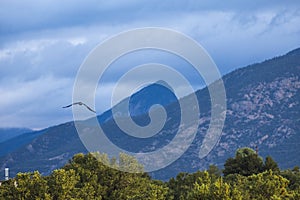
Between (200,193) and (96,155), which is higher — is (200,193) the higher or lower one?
the lower one

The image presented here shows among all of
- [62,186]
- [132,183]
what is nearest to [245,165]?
[132,183]

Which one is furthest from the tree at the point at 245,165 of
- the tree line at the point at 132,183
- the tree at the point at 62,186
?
the tree at the point at 62,186

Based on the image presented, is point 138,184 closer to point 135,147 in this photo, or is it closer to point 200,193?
point 200,193

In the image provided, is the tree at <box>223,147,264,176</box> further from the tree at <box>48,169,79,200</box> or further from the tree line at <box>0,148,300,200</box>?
the tree at <box>48,169,79,200</box>

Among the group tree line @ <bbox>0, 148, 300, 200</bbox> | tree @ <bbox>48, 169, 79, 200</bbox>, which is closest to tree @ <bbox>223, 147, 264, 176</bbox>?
tree line @ <bbox>0, 148, 300, 200</bbox>

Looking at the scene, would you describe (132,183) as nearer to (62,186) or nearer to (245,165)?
(62,186)

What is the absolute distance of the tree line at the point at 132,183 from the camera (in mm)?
58500

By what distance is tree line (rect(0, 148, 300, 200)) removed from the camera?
5850 centimetres

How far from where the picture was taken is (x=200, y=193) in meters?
52.2

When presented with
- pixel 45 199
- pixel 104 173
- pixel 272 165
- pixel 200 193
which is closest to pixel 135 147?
pixel 272 165

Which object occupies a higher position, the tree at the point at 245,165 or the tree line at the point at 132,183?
the tree at the point at 245,165

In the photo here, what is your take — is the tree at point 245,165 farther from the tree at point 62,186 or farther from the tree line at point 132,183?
the tree at point 62,186

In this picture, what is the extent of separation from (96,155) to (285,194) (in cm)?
2468

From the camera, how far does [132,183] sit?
7706 centimetres
